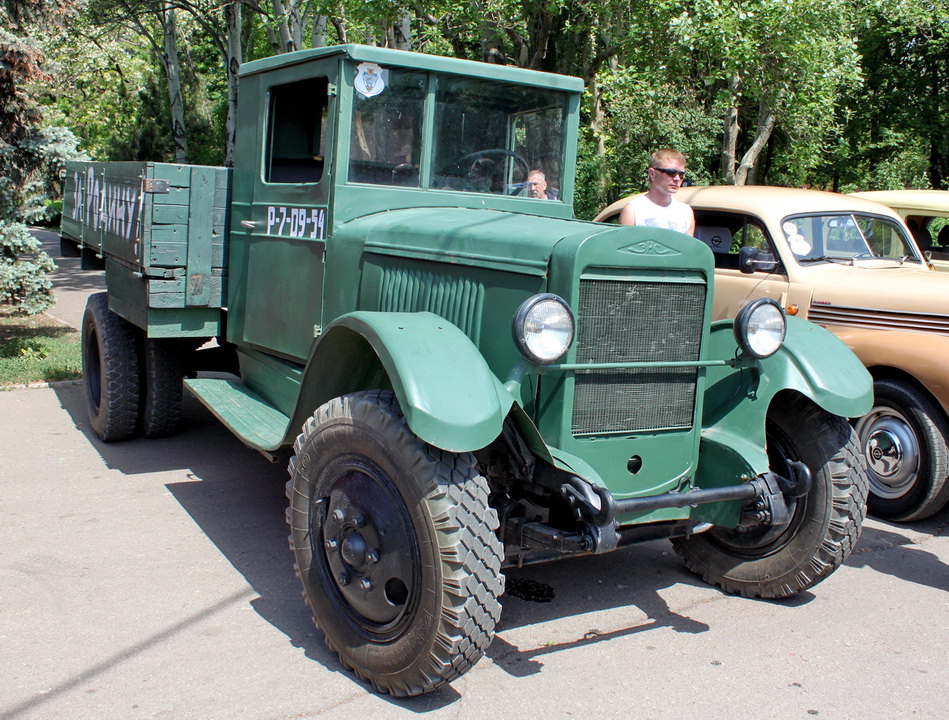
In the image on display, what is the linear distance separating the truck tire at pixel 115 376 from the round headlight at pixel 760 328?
13.8ft

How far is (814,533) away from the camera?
3.85 m

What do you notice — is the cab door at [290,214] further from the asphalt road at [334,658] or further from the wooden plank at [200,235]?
the asphalt road at [334,658]

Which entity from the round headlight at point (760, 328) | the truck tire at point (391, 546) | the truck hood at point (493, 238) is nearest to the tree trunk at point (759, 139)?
the truck hood at point (493, 238)

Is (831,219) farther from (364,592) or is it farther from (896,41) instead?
(896,41)

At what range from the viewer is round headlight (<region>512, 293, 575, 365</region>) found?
10.3 ft

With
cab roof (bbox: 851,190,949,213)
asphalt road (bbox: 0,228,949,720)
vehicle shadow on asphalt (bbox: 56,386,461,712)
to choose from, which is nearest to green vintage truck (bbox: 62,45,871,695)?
asphalt road (bbox: 0,228,949,720)

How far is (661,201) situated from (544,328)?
2.29 m

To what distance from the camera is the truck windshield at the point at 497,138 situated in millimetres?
4586

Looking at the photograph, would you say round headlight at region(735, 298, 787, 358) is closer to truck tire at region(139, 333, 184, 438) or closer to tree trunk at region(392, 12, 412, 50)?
truck tire at region(139, 333, 184, 438)

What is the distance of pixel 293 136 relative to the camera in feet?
16.5

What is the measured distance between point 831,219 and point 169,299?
14.4 ft

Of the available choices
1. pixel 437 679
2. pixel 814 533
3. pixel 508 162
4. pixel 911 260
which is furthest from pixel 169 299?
pixel 911 260

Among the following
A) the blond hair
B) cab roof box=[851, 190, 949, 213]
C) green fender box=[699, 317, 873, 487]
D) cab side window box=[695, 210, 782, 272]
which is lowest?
green fender box=[699, 317, 873, 487]

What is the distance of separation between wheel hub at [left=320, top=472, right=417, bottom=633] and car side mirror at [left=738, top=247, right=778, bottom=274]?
3.56 metres
